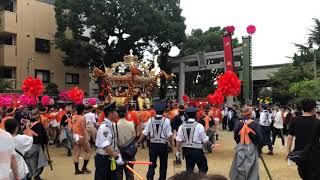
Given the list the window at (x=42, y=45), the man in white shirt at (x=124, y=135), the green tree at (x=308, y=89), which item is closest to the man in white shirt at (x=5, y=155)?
the man in white shirt at (x=124, y=135)

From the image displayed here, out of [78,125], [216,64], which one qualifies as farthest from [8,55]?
[78,125]

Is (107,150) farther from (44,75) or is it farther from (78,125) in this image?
(44,75)

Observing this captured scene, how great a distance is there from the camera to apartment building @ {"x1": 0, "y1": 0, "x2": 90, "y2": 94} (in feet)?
112

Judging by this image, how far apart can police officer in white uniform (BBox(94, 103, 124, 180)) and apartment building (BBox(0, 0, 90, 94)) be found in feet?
88.7

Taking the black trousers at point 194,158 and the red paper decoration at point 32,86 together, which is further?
the red paper decoration at point 32,86

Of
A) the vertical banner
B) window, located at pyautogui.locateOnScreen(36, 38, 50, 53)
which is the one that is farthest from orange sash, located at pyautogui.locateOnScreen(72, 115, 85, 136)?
window, located at pyautogui.locateOnScreen(36, 38, 50, 53)

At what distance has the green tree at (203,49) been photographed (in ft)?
148

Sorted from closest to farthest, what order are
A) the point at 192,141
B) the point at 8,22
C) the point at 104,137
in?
the point at 104,137
the point at 192,141
the point at 8,22

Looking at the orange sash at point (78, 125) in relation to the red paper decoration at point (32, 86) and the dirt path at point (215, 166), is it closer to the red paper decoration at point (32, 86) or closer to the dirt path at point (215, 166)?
the dirt path at point (215, 166)

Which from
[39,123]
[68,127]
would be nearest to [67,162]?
[68,127]

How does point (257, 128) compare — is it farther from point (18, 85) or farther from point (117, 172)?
point (18, 85)

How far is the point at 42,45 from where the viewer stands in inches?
1468

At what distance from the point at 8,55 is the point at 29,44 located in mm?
2205

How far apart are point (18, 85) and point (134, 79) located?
42.7ft
